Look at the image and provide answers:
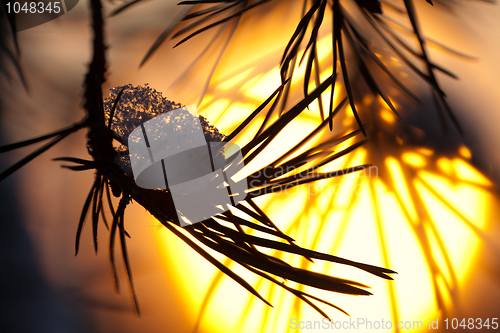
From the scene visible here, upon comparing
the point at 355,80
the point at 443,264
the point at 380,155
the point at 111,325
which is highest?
the point at 355,80

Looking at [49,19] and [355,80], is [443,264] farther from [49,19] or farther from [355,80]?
[49,19]

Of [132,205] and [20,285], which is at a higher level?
[132,205]

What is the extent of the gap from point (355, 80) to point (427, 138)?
133mm

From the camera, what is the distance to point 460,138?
34 cm

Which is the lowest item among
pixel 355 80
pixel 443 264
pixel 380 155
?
pixel 443 264

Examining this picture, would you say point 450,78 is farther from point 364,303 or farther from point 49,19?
point 49,19

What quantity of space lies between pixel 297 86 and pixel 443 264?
0.33 meters

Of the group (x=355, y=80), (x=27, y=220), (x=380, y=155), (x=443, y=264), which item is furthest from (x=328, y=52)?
(x=27, y=220)

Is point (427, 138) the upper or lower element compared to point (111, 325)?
upper

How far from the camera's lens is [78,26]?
1.09ft

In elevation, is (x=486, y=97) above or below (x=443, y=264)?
above

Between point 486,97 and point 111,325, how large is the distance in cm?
63

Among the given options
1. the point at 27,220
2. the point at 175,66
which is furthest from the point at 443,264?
the point at 27,220

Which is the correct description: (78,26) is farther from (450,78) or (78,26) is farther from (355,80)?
(450,78)
